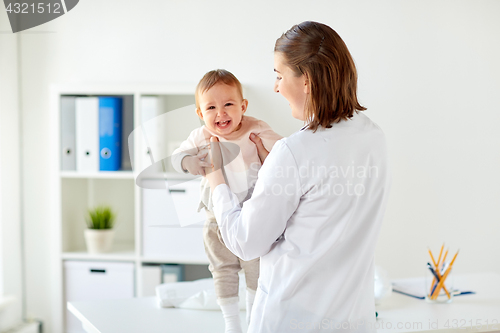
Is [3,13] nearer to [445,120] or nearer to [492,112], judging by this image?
[445,120]

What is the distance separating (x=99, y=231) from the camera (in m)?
2.75

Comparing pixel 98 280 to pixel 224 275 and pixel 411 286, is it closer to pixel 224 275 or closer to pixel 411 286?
pixel 224 275

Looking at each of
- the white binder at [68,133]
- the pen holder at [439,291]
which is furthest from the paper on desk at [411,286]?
the white binder at [68,133]

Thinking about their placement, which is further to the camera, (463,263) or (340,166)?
(463,263)

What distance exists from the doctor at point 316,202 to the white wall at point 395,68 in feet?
5.83

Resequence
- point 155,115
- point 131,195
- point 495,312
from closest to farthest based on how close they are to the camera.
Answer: point 495,312
point 155,115
point 131,195

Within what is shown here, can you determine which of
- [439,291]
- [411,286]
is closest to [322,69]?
[439,291]

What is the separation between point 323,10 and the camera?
2.80 metres

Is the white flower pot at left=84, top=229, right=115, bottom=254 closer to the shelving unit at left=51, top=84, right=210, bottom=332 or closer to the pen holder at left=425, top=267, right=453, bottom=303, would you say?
the shelving unit at left=51, top=84, right=210, bottom=332

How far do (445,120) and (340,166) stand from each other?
2104 millimetres

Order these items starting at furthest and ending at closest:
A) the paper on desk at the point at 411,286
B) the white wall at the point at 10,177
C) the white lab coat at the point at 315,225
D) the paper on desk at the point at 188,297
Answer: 1. the white wall at the point at 10,177
2. the paper on desk at the point at 411,286
3. the paper on desk at the point at 188,297
4. the white lab coat at the point at 315,225

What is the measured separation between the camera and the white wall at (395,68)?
2.83 metres

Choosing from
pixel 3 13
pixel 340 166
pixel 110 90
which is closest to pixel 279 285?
pixel 340 166

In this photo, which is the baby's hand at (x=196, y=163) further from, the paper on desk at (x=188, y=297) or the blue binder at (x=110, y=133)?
the blue binder at (x=110, y=133)
